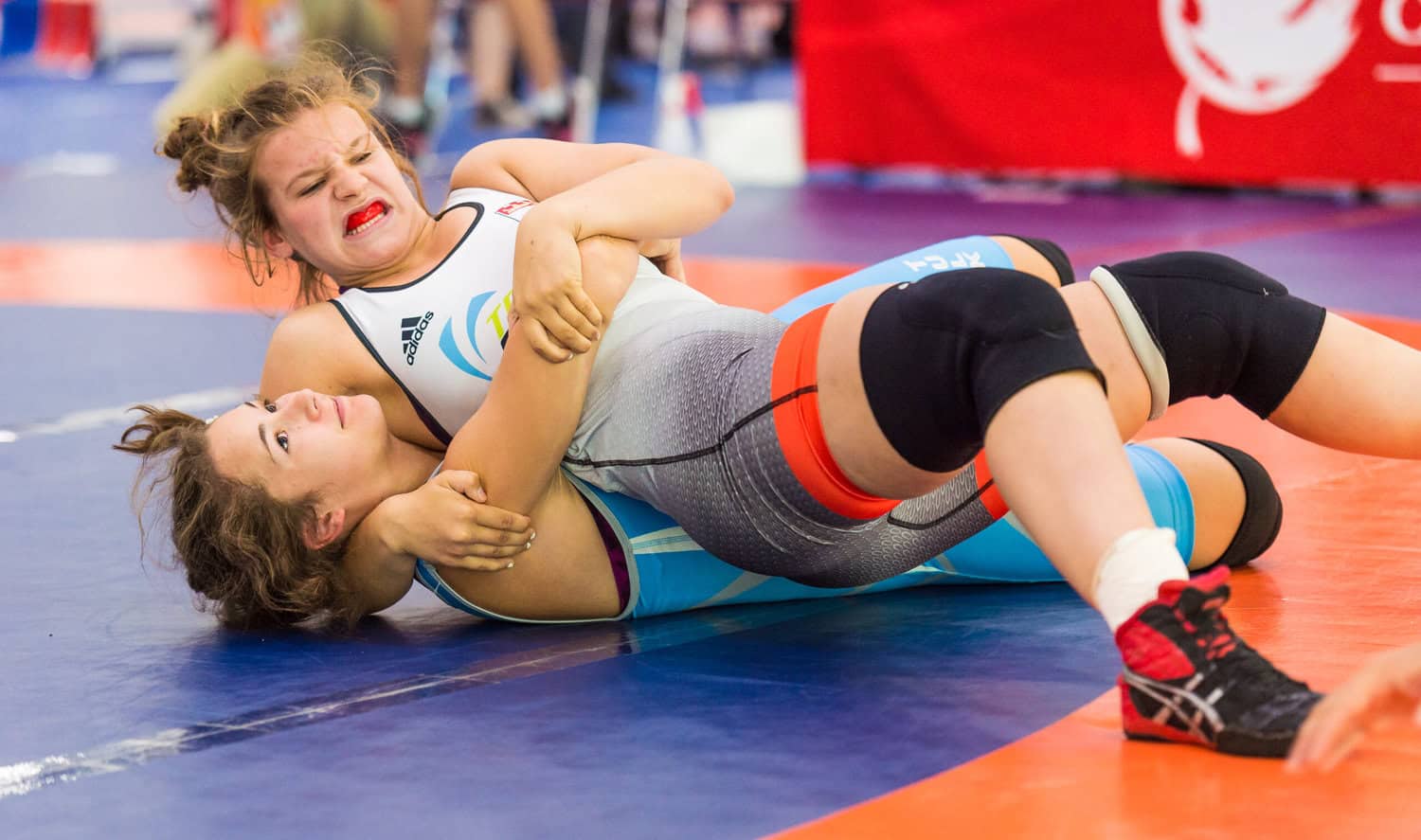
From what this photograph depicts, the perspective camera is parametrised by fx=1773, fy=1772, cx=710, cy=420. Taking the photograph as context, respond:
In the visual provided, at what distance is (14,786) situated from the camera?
1.95 metres

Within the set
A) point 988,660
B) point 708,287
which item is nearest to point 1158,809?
point 988,660

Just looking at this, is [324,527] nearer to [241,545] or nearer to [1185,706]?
[241,545]

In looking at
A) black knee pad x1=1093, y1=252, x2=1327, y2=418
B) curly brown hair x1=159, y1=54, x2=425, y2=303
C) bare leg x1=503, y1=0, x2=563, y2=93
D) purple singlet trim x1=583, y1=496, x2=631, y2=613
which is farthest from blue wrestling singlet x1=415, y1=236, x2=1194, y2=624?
bare leg x1=503, y1=0, x2=563, y2=93

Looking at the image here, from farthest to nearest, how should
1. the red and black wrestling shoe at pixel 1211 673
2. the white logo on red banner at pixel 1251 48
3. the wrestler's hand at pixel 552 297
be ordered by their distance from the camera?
the white logo on red banner at pixel 1251 48, the wrestler's hand at pixel 552 297, the red and black wrestling shoe at pixel 1211 673

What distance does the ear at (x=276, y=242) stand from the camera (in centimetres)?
272

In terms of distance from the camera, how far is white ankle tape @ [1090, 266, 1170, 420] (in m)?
2.10

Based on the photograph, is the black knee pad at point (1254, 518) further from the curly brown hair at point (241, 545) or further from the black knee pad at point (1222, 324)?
the curly brown hair at point (241, 545)

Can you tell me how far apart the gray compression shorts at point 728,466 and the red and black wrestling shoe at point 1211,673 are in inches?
18.9

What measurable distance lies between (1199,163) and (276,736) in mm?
5203

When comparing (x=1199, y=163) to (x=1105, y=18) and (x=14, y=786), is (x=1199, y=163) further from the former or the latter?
(x=14, y=786)

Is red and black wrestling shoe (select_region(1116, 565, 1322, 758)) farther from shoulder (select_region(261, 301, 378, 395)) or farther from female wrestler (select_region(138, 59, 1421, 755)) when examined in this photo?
shoulder (select_region(261, 301, 378, 395))

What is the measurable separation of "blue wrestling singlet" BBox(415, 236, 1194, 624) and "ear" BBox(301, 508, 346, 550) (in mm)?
132

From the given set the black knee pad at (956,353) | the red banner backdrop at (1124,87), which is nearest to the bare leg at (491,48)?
the red banner backdrop at (1124,87)

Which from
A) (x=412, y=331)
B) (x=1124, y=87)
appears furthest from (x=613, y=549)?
(x=1124, y=87)
